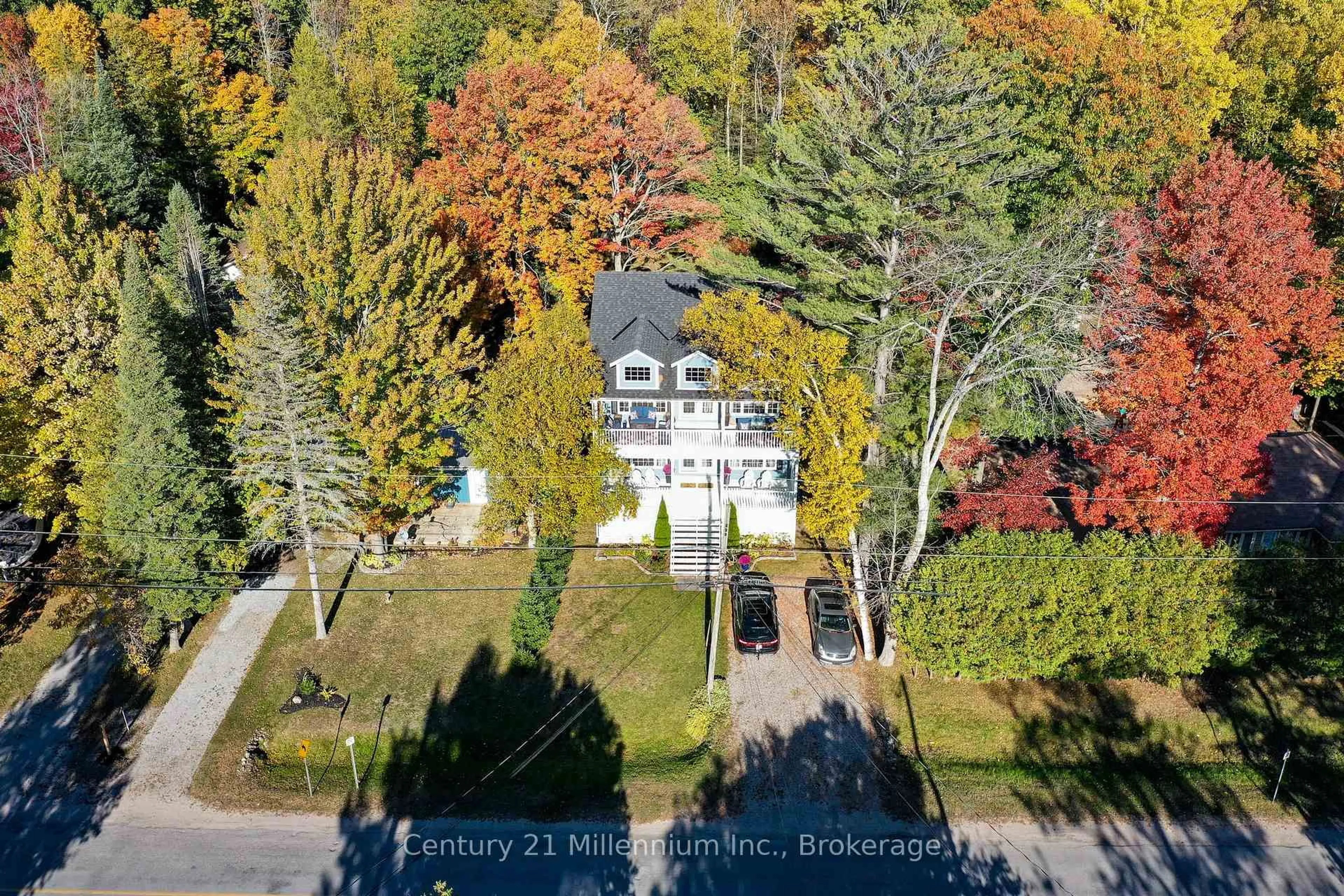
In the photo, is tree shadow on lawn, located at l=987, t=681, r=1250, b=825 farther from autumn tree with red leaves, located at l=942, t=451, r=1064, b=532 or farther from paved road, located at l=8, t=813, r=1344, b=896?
autumn tree with red leaves, located at l=942, t=451, r=1064, b=532

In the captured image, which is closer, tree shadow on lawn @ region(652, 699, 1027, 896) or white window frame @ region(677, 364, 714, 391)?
tree shadow on lawn @ region(652, 699, 1027, 896)

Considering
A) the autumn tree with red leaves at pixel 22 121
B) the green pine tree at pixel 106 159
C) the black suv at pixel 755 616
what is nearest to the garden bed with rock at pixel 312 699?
the black suv at pixel 755 616

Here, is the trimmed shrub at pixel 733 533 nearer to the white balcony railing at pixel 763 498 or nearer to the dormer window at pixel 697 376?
the white balcony railing at pixel 763 498

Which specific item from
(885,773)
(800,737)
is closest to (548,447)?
(800,737)

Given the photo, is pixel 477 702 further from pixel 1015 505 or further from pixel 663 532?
pixel 1015 505

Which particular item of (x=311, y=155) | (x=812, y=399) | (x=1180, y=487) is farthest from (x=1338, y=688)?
(x=311, y=155)

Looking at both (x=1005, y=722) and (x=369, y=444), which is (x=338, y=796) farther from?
(x=1005, y=722)

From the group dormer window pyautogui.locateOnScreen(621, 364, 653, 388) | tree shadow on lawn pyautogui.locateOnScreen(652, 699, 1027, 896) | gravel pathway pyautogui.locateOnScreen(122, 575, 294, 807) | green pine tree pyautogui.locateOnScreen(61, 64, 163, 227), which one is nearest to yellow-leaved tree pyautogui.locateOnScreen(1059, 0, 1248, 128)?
dormer window pyautogui.locateOnScreen(621, 364, 653, 388)
